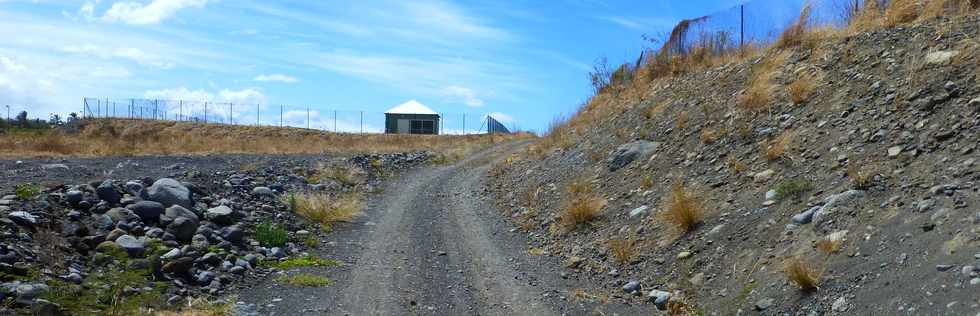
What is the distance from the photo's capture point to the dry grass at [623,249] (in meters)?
8.42

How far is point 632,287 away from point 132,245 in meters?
5.59

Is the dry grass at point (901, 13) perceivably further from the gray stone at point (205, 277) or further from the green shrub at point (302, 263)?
the gray stone at point (205, 277)

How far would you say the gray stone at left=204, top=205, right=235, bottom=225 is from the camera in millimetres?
9799

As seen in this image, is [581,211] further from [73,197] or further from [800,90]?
[73,197]

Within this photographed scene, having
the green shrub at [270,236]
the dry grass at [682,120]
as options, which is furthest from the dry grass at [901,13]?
the green shrub at [270,236]

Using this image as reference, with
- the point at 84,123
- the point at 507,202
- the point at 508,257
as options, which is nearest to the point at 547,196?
the point at 507,202

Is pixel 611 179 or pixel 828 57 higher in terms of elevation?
pixel 828 57

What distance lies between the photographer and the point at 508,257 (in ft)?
31.8

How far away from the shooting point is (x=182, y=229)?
28.4 ft

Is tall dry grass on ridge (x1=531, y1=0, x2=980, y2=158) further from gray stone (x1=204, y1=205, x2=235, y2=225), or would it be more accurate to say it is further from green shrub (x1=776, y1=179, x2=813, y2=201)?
gray stone (x1=204, y1=205, x2=235, y2=225)

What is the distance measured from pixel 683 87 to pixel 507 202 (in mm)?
4870

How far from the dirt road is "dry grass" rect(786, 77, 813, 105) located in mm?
4490

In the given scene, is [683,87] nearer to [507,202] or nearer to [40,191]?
[507,202]

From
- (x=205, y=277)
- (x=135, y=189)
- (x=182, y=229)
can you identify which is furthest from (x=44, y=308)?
(x=135, y=189)
